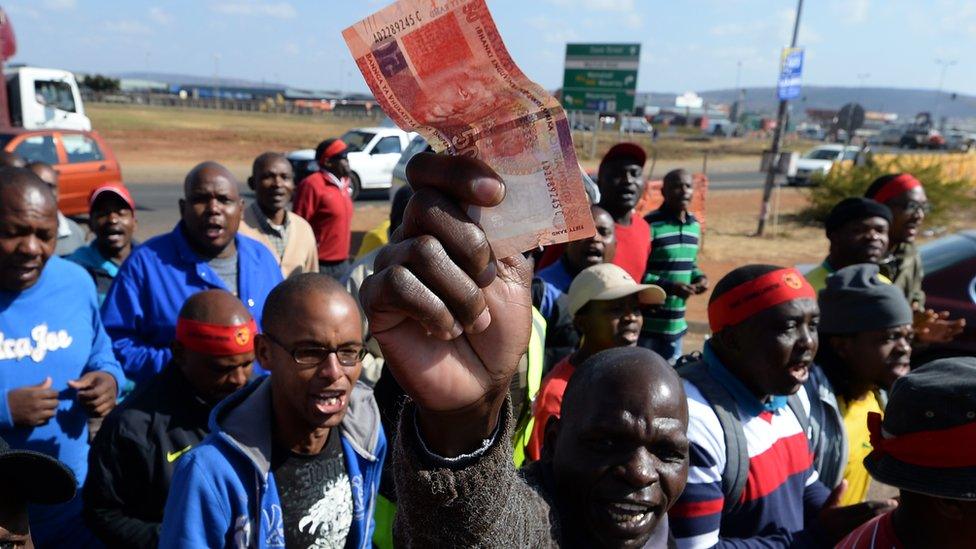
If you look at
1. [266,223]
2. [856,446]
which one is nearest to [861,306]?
[856,446]

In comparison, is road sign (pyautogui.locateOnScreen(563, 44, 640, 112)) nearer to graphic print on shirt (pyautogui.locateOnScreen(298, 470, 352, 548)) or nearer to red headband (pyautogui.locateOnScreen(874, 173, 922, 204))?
red headband (pyautogui.locateOnScreen(874, 173, 922, 204))

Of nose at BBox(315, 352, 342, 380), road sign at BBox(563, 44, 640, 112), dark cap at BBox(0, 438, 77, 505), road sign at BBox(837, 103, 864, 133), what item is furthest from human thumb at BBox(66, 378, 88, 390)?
road sign at BBox(563, 44, 640, 112)

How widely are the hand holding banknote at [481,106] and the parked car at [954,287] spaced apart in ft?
18.3

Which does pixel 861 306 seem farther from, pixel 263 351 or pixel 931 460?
pixel 263 351

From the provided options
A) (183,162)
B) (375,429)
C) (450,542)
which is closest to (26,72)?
(183,162)

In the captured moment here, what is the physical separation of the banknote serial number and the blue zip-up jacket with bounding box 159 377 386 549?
1475mm

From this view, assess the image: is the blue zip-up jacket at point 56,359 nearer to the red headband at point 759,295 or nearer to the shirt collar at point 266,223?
the shirt collar at point 266,223

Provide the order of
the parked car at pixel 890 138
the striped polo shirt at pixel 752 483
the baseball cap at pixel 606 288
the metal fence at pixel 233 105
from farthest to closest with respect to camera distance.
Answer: the parked car at pixel 890 138 < the metal fence at pixel 233 105 < the baseball cap at pixel 606 288 < the striped polo shirt at pixel 752 483

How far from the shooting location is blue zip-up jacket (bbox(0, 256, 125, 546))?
268 centimetres

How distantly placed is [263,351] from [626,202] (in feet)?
11.2

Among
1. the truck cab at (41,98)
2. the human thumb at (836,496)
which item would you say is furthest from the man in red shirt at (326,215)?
the truck cab at (41,98)

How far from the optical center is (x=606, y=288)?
127 inches

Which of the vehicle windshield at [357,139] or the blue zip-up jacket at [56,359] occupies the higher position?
the blue zip-up jacket at [56,359]

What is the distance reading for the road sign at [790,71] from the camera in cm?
1430
